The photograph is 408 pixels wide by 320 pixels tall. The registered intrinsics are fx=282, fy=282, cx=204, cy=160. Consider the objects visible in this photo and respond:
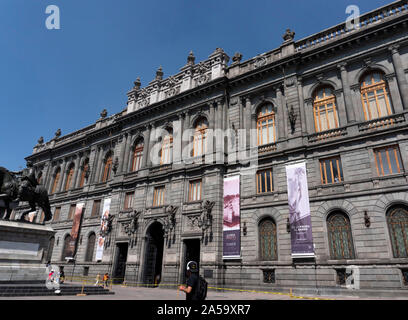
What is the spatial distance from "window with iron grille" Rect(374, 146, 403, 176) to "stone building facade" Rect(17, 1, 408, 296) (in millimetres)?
72

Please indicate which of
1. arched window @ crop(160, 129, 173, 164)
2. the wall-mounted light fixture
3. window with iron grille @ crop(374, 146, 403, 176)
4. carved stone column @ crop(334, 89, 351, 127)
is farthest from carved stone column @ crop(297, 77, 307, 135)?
arched window @ crop(160, 129, 173, 164)

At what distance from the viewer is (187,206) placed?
2666 centimetres

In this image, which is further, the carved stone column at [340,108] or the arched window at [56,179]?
the arched window at [56,179]

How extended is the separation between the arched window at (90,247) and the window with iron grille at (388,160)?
1212 inches

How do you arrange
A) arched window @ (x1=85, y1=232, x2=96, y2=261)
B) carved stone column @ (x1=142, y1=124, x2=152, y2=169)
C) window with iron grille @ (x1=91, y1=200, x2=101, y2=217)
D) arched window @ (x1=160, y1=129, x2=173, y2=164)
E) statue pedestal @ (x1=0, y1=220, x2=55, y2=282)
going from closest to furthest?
statue pedestal @ (x1=0, y1=220, x2=55, y2=282) < arched window @ (x1=160, y1=129, x2=173, y2=164) < carved stone column @ (x1=142, y1=124, x2=152, y2=169) < arched window @ (x1=85, y1=232, x2=96, y2=261) < window with iron grille @ (x1=91, y1=200, x2=101, y2=217)

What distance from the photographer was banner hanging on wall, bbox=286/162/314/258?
1986 centimetres

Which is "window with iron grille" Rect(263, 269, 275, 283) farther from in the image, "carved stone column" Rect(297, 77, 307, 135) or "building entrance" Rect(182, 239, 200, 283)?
"carved stone column" Rect(297, 77, 307, 135)

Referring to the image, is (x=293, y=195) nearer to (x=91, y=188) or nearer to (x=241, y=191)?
(x=241, y=191)

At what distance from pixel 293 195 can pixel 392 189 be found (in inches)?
249

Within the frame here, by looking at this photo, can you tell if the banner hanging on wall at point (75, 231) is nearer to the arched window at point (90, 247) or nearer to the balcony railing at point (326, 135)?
the arched window at point (90, 247)

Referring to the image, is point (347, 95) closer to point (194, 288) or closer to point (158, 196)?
point (158, 196)

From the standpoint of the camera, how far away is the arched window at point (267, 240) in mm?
21739

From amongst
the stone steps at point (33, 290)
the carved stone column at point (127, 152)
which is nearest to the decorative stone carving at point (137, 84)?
the carved stone column at point (127, 152)
